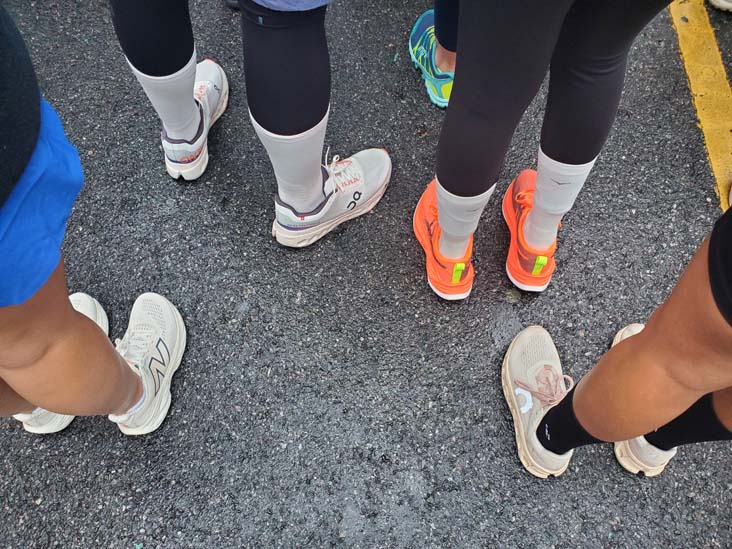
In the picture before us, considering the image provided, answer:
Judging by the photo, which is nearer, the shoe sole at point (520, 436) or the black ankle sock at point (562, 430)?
the black ankle sock at point (562, 430)

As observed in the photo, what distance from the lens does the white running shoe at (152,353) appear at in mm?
1438

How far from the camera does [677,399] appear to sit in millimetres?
853

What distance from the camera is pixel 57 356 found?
3.13ft

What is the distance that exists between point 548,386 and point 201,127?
1.31 m

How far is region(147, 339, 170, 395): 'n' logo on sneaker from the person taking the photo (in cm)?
147

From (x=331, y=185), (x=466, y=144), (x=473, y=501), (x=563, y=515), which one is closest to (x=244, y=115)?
(x=331, y=185)

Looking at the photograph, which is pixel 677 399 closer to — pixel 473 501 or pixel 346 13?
pixel 473 501

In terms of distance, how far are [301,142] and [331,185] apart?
0.37 m

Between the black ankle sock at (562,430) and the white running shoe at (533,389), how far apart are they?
0.05 meters

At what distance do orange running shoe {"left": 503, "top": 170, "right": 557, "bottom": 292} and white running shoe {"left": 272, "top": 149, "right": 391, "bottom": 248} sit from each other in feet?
1.38

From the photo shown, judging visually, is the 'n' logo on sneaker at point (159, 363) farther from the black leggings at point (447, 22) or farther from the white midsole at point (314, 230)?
the black leggings at point (447, 22)

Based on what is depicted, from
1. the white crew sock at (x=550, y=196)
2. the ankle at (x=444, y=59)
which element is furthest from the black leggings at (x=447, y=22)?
the white crew sock at (x=550, y=196)

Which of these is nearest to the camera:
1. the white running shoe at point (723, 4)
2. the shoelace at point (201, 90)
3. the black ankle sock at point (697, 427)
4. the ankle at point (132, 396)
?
the black ankle sock at point (697, 427)

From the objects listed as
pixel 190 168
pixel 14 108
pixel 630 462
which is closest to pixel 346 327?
pixel 190 168
